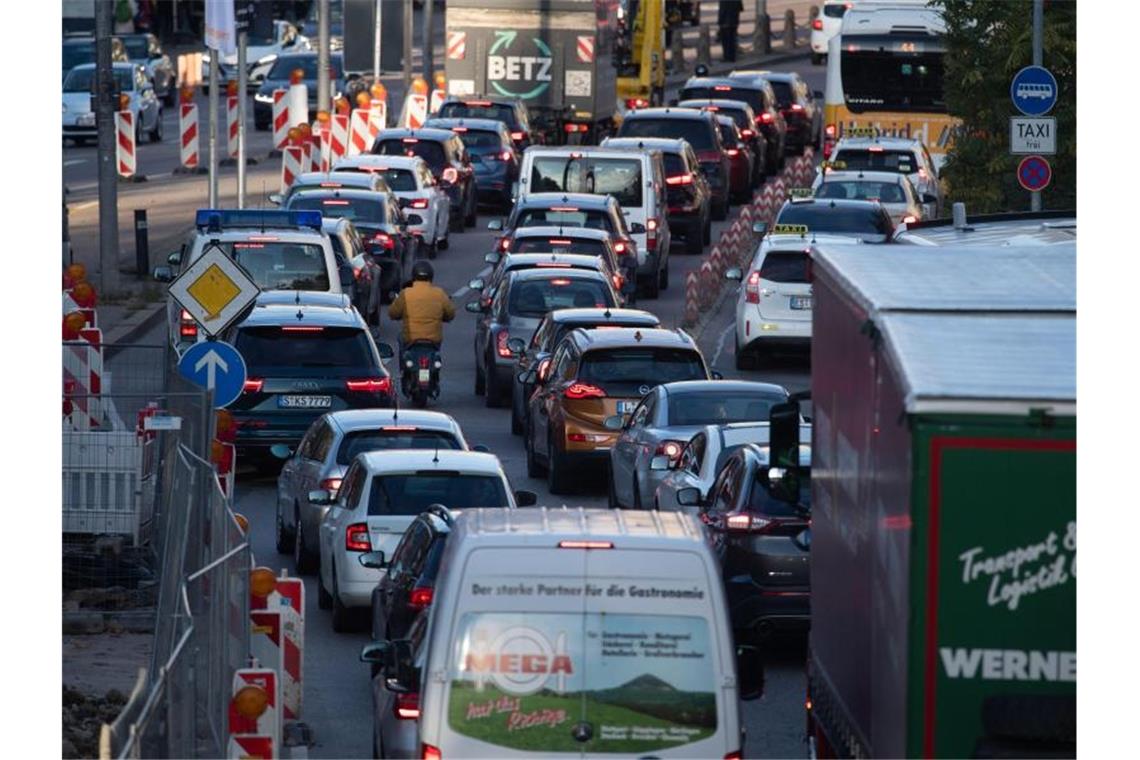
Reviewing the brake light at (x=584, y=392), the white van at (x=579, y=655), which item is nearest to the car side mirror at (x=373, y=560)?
the brake light at (x=584, y=392)

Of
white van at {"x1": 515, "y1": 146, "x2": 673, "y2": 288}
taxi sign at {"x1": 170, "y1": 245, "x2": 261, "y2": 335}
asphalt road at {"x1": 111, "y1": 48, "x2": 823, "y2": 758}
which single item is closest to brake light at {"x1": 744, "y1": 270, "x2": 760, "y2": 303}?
asphalt road at {"x1": 111, "y1": 48, "x2": 823, "y2": 758}

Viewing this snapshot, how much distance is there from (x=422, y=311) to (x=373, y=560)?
1082 cm

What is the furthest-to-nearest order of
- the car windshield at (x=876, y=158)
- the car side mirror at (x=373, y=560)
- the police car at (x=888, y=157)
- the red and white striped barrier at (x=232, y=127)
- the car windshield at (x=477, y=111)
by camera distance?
the car windshield at (x=477, y=111), the red and white striped barrier at (x=232, y=127), the car windshield at (x=876, y=158), the police car at (x=888, y=157), the car side mirror at (x=373, y=560)

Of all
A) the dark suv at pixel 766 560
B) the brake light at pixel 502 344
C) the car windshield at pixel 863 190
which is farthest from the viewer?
the car windshield at pixel 863 190

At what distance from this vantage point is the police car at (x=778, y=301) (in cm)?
3200

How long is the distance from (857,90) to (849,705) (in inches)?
1608

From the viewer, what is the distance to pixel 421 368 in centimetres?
2878

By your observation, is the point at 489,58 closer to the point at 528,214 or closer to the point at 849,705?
A: the point at 528,214

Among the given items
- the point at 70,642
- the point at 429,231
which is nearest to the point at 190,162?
the point at 429,231

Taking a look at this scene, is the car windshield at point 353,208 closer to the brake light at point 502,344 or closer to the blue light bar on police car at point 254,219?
the blue light bar on police car at point 254,219

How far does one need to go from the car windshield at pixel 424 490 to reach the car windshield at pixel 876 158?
85.2 ft

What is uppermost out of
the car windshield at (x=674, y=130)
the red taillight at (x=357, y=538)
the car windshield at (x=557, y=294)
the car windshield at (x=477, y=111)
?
the car windshield at (x=477, y=111)

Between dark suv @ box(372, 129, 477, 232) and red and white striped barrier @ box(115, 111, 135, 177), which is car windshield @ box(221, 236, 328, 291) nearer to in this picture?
dark suv @ box(372, 129, 477, 232)

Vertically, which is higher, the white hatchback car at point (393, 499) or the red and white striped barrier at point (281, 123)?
the red and white striped barrier at point (281, 123)
